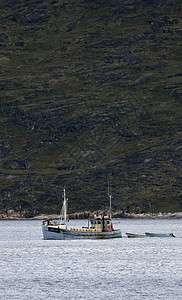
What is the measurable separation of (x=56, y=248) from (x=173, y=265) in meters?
50.4

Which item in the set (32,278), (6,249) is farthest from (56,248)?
(32,278)

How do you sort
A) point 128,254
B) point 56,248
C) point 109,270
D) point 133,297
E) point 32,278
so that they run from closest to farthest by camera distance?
point 133,297 → point 32,278 → point 109,270 → point 128,254 → point 56,248

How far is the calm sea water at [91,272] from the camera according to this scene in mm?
107188

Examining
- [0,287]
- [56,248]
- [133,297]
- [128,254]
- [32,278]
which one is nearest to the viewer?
[133,297]

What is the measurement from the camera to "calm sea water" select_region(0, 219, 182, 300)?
352 ft

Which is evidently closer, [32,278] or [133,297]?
[133,297]

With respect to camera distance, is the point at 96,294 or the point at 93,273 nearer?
the point at 96,294

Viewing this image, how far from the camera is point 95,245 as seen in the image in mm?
196000

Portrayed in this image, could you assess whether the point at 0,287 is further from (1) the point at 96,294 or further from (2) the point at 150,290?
(2) the point at 150,290

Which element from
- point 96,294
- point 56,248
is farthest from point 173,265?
point 56,248

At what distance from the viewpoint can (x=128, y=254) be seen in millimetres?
166750

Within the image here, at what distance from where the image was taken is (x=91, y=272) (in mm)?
131125

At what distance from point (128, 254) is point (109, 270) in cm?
3339

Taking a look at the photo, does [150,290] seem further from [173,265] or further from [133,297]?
[173,265]
